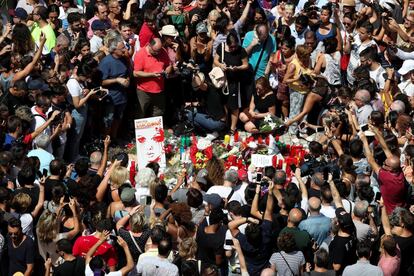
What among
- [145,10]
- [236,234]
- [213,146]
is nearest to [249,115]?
[213,146]

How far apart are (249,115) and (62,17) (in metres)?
4.20

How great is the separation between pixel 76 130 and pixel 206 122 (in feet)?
7.76

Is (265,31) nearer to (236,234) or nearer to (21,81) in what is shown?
(21,81)

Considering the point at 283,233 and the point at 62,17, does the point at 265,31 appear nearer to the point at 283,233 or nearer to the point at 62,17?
the point at 62,17

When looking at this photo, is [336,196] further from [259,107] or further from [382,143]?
[259,107]

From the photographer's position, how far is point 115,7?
1919 cm

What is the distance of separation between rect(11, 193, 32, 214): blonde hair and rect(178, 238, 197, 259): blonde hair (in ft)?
6.74

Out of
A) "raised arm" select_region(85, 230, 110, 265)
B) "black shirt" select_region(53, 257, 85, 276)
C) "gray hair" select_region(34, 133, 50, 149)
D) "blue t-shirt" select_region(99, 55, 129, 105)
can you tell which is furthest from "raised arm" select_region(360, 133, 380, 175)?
"black shirt" select_region(53, 257, 85, 276)

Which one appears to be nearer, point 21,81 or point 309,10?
point 21,81

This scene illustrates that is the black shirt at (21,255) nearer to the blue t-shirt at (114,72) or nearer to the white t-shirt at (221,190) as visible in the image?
the white t-shirt at (221,190)

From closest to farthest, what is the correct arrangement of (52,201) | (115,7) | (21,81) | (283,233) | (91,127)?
(283,233) → (52,201) → (21,81) → (91,127) → (115,7)

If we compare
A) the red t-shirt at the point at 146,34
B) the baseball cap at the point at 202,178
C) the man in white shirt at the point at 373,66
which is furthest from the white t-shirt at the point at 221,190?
the man in white shirt at the point at 373,66

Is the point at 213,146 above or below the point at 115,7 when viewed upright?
below

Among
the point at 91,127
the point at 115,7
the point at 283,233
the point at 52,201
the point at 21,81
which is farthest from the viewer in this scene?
the point at 115,7
